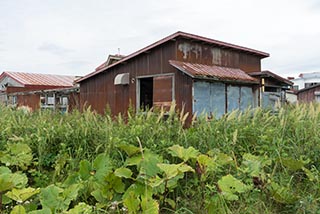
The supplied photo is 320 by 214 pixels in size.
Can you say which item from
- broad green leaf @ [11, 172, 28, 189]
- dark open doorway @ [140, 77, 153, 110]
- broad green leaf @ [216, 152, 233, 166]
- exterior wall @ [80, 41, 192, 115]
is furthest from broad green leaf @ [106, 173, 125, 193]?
dark open doorway @ [140, 77, 153, 110]

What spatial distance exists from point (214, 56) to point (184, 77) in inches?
89.7

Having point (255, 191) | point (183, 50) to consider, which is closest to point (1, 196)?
point (255, 191)

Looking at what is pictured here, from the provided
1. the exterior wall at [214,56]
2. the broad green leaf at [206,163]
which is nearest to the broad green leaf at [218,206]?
the broad green leaf at [206,163]

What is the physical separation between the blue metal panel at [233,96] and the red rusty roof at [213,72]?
0.37m

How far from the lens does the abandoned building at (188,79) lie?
33.0 ft

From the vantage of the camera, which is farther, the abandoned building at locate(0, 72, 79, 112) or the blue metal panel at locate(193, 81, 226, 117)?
the abandoned building at locate(0, 72, 79, 112)

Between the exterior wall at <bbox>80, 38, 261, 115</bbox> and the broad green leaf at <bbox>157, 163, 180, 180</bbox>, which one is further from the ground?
the exterior wall at <bbox>80, 38, 261, 115</bbox>

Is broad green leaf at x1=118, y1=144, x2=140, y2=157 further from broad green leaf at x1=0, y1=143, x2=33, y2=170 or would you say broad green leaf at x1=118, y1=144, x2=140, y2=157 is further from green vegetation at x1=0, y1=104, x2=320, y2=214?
broad green leaf at x1=0, y1=143, x2=33, y2=170

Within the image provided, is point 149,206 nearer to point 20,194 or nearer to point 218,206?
point 218,206

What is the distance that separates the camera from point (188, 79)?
9898 millimetres

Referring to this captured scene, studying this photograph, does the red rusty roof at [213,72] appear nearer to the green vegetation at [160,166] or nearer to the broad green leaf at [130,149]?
the green vegetation at [160,166]

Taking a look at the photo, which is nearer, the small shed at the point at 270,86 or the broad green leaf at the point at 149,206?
the broad green leaf at the point at 149,206

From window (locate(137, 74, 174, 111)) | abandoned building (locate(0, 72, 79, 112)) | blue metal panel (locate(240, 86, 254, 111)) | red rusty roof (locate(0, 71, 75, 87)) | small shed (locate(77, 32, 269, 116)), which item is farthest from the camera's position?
red rusty roof (locate(0, 71, 75, 87))

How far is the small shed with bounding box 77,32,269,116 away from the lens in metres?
10.0
